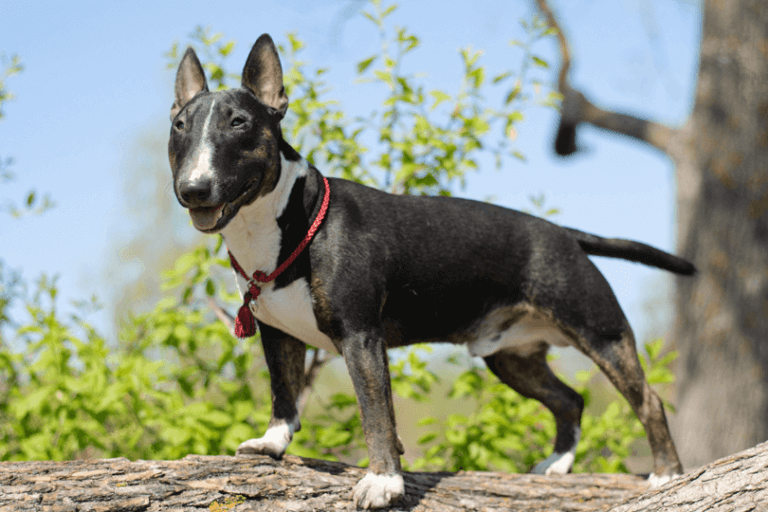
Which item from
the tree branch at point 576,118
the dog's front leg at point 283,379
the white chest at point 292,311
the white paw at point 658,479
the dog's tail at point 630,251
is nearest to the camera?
the white chest at point 292,311

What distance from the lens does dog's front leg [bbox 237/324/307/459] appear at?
3.21 m

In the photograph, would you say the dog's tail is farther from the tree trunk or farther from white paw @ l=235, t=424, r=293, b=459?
the tree trunk

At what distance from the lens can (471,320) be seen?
3432 mm

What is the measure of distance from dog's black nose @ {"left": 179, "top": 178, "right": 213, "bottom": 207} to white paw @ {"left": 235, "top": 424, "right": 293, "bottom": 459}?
1.19 metres

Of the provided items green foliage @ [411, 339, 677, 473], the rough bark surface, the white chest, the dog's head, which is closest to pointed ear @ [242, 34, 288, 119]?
the dog's head

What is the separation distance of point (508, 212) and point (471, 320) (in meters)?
0.61

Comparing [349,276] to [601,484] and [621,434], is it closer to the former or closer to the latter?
[601,484]

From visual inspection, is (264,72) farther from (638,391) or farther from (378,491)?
(638,391)

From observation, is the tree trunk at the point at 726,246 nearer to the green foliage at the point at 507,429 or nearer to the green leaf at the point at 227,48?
the green foliage at the point at 507,429

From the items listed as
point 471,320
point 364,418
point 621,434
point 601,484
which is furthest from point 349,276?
point 621,434

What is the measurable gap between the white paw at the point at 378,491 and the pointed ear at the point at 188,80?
1803 millimetres

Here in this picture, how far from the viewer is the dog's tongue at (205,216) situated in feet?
8.52

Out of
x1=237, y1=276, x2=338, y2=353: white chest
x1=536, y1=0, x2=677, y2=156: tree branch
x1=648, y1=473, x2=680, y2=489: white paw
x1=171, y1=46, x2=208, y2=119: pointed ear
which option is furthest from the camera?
x1=536, y1=0, x2=677, y2=156: tree branch

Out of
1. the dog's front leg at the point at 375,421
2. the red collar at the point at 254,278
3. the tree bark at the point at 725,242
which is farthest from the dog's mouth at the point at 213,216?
the tree bark at the point at 725,242
